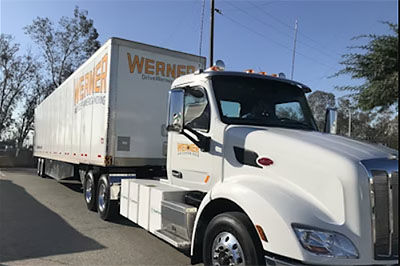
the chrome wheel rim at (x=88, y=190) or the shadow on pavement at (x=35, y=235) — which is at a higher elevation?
the chrome wheel rim at (x=88, y=190)

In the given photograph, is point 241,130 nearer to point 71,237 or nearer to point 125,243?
point 125,243

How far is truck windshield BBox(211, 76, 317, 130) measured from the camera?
164 inches

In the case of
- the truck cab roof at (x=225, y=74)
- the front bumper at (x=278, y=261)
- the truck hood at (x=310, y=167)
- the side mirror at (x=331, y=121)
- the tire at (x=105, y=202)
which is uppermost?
the truck cab roof at (x=225, y=74)

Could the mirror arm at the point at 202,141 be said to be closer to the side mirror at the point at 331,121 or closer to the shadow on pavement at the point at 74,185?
the side mirror at the point at 331,121

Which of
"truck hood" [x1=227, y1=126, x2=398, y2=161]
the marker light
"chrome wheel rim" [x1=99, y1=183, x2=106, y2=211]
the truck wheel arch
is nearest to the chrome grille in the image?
"truck hood" [x1=227, y1=126, x2=398, y2=161]

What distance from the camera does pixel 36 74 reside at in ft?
107

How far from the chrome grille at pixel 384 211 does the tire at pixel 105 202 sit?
16.9 ft

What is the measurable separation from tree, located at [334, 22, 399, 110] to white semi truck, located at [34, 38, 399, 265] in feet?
15.6

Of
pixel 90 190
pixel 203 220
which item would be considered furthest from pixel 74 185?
pixel 203 220

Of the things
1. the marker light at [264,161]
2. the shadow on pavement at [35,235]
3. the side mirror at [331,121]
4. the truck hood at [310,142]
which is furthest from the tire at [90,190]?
the side mirror at [331,121]

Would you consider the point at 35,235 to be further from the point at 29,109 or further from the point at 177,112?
the point at 29,109

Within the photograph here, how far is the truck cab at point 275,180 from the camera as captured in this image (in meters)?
2.74

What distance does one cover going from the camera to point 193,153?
14.7 ft

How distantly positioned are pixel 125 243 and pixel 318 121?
3629mm
